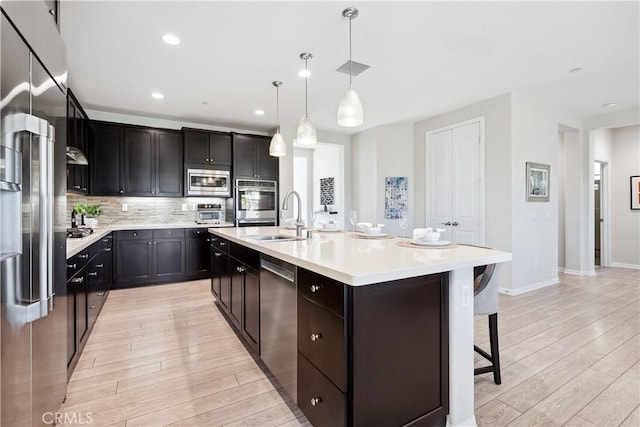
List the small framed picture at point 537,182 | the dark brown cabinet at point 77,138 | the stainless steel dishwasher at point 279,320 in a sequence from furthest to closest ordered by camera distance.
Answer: the small framed picture at point 537,182
the dark brown cabinet at point 77,138
the stainless steel dishwasher at point 279,320

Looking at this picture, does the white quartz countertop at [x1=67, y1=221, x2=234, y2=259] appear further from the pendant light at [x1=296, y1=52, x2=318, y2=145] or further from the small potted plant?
the pendant light at [x1=296, y1=52, x2=318, y2=145]

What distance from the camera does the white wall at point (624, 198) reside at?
228 inches

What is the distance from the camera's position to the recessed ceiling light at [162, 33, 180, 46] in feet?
8.77

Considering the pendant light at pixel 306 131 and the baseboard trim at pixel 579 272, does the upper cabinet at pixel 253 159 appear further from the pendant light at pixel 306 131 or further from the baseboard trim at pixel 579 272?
the baseboard trim at pixel 579 272

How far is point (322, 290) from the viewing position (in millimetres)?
1404

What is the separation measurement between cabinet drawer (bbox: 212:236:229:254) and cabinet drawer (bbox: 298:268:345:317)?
1619 mm

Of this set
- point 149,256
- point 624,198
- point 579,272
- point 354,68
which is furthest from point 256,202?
point 624,198

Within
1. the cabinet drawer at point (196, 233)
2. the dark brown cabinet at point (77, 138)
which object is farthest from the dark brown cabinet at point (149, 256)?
the dark brown cabinet at point (77, 138)

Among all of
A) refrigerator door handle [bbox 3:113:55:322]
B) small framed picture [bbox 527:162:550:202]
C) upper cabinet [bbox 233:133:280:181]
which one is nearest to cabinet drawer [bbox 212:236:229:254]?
refrigerator door handle [bbox 3:113:55:322]

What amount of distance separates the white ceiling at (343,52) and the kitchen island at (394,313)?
191cm

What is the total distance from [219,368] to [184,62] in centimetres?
291

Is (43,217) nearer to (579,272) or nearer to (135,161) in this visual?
(135,161)

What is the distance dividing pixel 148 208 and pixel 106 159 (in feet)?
3.14

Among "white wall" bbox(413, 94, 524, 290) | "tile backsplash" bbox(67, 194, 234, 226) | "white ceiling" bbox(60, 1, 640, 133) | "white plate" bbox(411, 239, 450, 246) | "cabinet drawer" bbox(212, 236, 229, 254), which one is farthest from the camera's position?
"tile backsplash" bbox(67, 194, 234, 226)
